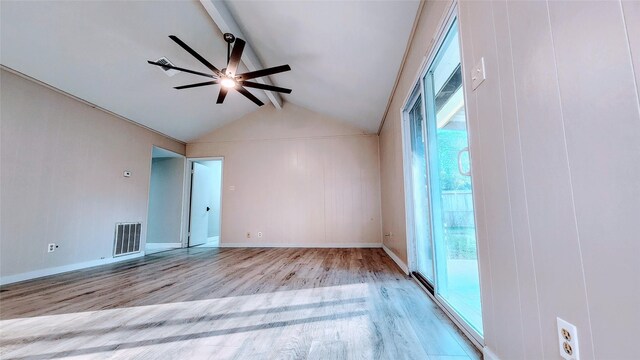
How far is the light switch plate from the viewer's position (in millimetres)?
1115

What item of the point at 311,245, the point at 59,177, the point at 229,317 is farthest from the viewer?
the point at 311,245

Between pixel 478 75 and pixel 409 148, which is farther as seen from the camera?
pixel 409 148

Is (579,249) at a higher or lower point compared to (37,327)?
higher

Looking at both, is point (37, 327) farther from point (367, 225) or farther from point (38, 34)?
point (367, 225)

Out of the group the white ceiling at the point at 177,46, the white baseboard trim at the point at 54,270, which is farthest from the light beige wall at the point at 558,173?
the white baseboard trim at the point at 54,270

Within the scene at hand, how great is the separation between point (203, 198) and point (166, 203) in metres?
0.82

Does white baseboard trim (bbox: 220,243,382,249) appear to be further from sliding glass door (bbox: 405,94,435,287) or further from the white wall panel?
the white wall panel

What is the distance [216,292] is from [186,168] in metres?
4.22

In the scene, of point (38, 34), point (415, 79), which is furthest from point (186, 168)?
point (415, 79)

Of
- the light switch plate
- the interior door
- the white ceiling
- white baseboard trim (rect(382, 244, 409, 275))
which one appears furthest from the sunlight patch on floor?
the interior door

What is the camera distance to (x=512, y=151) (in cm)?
93

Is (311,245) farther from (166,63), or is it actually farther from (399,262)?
(166,63)

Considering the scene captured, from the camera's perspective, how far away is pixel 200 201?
610cm

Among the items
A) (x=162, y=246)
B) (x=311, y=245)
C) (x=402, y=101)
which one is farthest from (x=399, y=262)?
(x=162, y=246)
